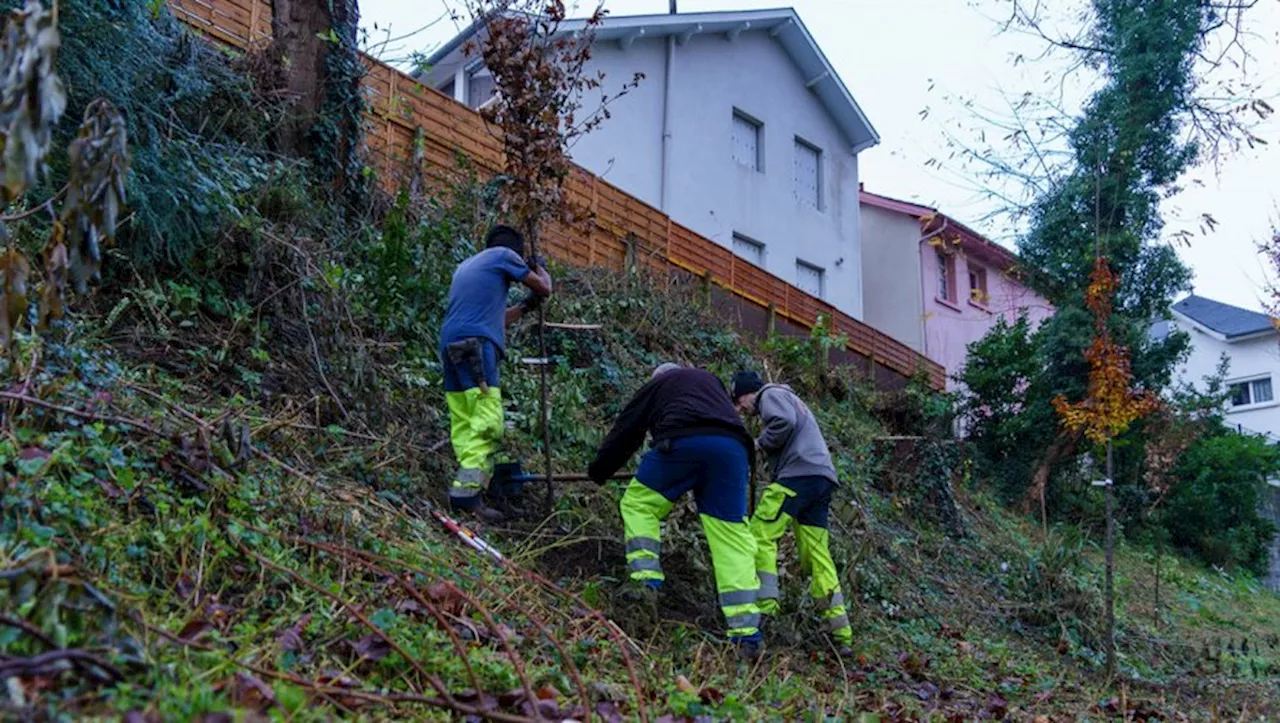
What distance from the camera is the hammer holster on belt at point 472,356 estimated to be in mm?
6781

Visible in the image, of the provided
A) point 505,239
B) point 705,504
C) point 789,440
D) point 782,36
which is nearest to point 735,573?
point 705,504

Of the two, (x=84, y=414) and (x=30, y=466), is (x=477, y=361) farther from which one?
(x=30, y=466)

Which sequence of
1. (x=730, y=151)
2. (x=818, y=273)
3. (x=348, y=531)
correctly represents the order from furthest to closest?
1. (x=818, y=273)
2. (x=730, y=151)
3. (x=348, y=531)

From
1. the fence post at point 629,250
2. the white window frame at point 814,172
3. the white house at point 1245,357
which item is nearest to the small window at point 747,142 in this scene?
the white window frame at point 814,172

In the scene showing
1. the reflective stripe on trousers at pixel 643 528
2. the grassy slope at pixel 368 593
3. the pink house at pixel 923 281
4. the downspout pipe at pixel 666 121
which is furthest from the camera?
the pink house at pixel 923 281

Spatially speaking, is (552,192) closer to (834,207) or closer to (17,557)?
(17,557)

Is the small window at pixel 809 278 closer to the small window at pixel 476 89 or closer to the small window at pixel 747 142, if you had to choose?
the small window at pixel 747 142

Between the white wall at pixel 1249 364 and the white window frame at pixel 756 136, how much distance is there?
22.0 metres

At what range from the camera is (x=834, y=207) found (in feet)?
87.0

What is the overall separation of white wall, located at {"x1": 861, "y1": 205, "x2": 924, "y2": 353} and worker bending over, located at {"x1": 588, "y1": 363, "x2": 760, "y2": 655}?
72.6 feet

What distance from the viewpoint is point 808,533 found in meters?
→ 7.38

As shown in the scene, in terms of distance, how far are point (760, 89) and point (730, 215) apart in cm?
337

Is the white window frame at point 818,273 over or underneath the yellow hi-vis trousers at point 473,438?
over

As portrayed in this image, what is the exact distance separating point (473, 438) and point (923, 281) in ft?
75.8
